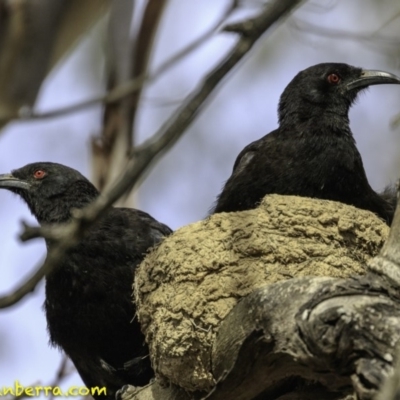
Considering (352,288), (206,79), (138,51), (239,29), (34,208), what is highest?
(138,51)

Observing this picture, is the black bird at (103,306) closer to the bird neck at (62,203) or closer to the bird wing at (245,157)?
the bird neck at (62,203)

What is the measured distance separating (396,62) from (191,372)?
3983mm

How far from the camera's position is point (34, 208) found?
8.38 m

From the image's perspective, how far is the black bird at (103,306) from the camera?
7422 millimetres

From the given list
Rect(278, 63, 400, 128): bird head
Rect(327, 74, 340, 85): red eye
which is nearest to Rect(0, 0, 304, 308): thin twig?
Rect(278, 63, 400, 128): bird head

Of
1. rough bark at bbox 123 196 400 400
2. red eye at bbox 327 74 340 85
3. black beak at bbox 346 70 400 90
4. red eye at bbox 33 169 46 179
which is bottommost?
rough bark at bbox 123 196 400 400

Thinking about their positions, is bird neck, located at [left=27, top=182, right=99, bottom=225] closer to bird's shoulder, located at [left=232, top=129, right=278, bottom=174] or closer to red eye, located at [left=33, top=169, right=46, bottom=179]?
red eye, located at [left=33, top=169, right=46, bottom=179]

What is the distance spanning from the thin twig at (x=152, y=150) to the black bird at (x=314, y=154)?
3.83 m

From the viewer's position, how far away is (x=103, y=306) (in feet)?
24.3

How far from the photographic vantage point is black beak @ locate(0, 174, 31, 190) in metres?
8.47

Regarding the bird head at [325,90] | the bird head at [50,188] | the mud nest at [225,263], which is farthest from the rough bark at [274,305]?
the bird head at [50,188]

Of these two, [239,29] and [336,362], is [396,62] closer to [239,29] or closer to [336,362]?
[336,362]

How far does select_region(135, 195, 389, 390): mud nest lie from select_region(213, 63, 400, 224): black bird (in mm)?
606

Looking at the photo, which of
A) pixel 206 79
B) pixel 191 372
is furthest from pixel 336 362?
pixel 206 79
